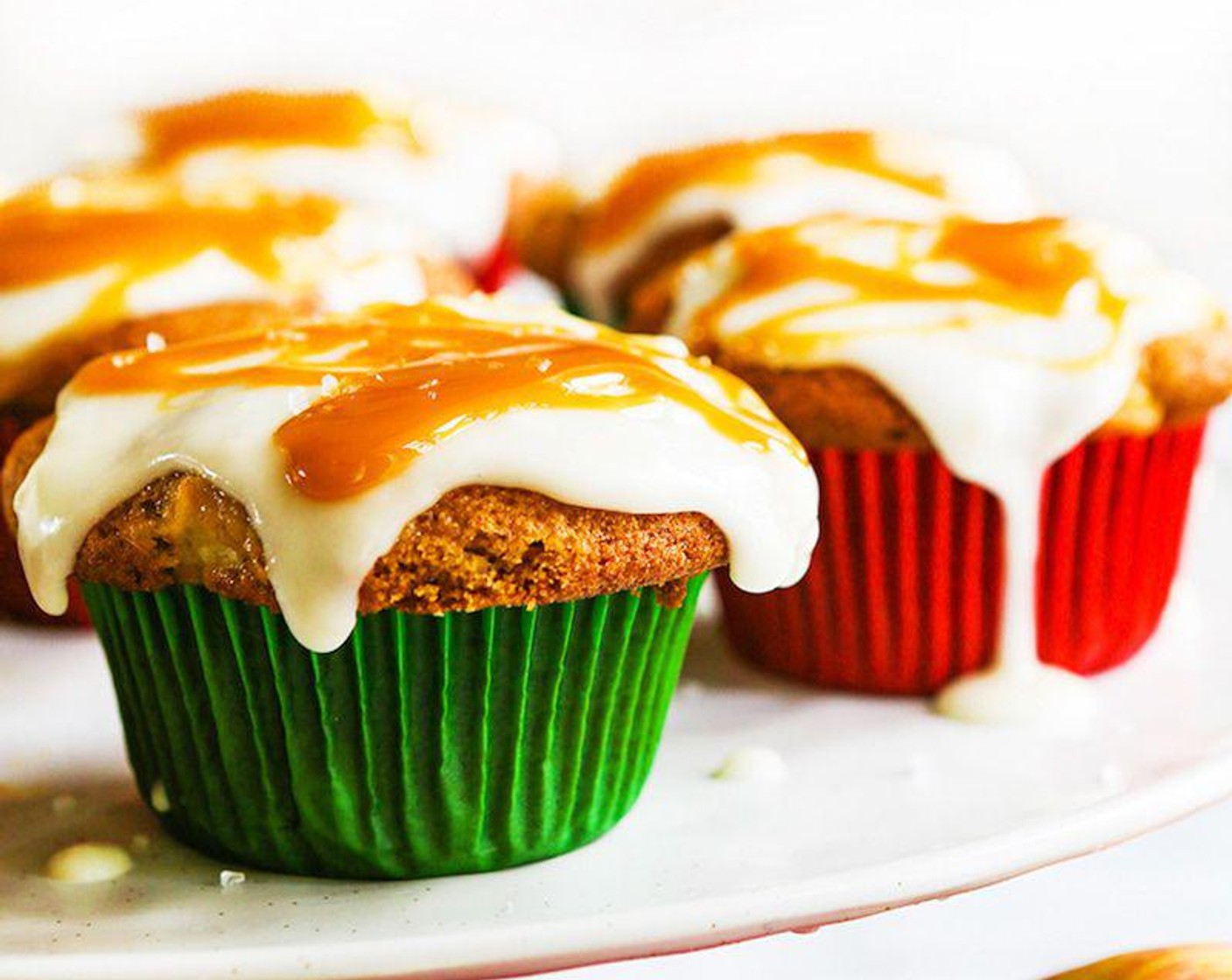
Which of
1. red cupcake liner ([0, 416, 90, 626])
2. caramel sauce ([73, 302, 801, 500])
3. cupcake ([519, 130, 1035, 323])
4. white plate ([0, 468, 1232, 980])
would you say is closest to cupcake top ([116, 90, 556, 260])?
cupcake ([519, 130, 1035, 323])

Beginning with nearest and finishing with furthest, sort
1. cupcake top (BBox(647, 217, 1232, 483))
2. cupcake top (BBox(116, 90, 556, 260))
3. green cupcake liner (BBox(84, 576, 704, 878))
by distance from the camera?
green cupcake liner (BBox(84, 576, 704, 878)), cupcake top (BBox(647, 217, 1232, 483)), cupcake top (BBox(116, 90, 556, 260))

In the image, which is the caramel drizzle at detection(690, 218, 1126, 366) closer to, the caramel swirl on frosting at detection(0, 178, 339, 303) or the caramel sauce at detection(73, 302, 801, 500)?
the caramel sauce at detection(73, 302, 801, 500)

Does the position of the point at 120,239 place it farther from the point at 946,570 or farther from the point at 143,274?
the point at 946,570

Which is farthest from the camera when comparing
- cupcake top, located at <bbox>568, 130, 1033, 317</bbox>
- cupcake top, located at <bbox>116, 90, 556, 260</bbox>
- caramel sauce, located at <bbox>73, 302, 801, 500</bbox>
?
cupcake top, located at <bbox>116, 90, 556, 260</bbox>

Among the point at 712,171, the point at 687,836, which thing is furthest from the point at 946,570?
the point at 712,171

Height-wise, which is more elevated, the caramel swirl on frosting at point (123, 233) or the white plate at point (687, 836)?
the caramel swirl on frosting at point (123, 233)

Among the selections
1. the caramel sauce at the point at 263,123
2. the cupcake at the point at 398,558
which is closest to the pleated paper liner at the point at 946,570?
the cupcake at the point at 398,558

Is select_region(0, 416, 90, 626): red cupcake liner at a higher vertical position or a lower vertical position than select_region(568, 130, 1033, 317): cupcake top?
lower

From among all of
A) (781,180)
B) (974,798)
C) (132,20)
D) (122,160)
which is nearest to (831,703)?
(974,798)

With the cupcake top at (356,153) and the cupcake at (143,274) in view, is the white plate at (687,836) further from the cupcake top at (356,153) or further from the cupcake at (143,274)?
the cupcake top at (356,153)
